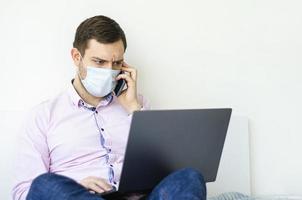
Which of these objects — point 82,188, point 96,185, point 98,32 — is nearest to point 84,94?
point 98,32

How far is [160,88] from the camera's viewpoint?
5.67 feet

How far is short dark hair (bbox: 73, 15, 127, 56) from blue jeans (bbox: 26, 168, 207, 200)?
0.54 metres

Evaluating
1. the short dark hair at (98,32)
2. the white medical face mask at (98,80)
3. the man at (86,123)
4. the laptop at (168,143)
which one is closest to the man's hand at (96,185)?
the laptop at (168,143)

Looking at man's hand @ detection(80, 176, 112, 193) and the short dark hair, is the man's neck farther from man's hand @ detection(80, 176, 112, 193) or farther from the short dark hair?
man's hand @ detection(80, 176, 112, 193)

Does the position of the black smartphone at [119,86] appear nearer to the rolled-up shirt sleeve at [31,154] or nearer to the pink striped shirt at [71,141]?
the pink striped shirt at [71,141]

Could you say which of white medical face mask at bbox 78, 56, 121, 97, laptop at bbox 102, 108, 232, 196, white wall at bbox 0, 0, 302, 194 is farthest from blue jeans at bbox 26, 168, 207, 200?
white wall at bbox 0, 0, 302, 194

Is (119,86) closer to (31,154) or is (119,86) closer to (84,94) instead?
(84,94)

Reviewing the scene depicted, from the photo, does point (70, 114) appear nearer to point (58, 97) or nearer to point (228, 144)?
point (58, 97)

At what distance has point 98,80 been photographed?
4.54ft

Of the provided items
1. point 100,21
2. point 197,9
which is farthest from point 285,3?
point 100,21

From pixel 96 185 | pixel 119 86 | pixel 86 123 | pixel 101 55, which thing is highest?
pixel 101 55

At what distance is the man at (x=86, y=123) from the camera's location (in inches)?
52.5

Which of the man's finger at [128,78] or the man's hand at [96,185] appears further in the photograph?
the man's finger at [128,78]

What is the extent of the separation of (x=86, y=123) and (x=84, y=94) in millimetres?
105
